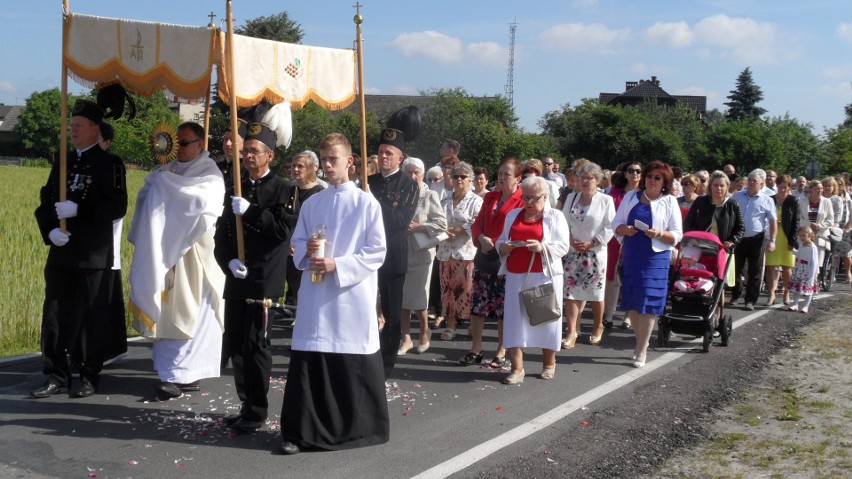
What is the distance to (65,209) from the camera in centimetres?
686

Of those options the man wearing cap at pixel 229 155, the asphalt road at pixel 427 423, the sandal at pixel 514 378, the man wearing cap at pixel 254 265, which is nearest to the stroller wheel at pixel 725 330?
the asphalt road at pixel 427 423

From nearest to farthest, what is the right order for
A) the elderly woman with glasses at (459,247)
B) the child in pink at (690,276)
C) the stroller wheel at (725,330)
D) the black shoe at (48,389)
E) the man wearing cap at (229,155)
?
1. the man wearing cap at (229,155)
2. the black shoe at (48,389)
3. the elderly woman with glasses at (459,247)
4. the child in pink at (690,276)
5. the stroller wheel at (725,330)

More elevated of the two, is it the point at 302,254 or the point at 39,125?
the point at 39,125

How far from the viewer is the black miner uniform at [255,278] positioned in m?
6.17

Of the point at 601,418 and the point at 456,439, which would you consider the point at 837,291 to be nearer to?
the point at 601,418

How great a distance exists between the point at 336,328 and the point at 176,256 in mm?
1906

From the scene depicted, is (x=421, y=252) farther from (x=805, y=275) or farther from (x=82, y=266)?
(x=805, y=275)

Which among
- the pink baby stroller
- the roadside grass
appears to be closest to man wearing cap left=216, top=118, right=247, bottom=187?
the roadside grass

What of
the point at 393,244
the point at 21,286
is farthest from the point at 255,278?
the point at 21,286

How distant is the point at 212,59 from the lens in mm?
6621

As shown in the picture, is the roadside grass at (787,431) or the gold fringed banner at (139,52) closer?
the roadside grass at (787,431)

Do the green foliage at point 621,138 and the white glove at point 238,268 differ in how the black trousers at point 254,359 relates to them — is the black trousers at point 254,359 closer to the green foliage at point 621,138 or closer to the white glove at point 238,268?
the white glove at point 238,268

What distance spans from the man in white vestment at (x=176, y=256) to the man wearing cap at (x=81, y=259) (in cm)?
28

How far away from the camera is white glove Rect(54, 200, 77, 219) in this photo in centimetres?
685
